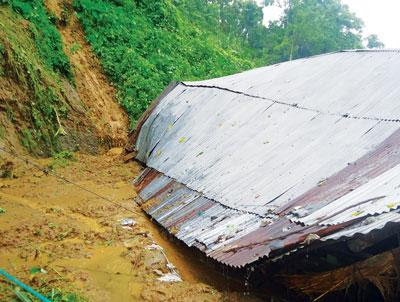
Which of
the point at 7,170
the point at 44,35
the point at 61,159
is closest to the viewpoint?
the point at 7,170

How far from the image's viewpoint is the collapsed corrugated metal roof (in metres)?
5.14

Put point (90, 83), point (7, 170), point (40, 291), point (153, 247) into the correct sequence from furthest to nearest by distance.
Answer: point (90, 83) < point (7, 170) < point (153, 247) < point (40, 291)

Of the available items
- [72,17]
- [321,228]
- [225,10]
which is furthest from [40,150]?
[225,10]

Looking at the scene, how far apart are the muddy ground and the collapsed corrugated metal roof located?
0.61m

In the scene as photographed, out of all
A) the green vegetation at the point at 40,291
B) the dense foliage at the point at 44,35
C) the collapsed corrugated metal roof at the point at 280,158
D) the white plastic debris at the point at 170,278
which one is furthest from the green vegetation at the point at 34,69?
the white plastic debris at the point at 170,278

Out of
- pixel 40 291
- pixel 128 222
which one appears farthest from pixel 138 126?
pixel 40 291

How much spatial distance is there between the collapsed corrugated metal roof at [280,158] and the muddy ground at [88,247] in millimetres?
610

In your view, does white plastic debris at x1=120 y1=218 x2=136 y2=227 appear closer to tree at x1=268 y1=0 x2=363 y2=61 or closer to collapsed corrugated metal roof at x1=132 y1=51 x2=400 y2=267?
collapsed corrugated metal roof at x1=132 y1=51 x2=400 y2=267

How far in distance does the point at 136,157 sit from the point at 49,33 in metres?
5.17

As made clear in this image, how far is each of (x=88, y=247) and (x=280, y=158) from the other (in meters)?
3.68

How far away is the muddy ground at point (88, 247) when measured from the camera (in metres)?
6.14

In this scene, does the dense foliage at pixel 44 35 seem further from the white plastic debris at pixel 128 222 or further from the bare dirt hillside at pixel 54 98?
the white plastic debris at pixel 128 222

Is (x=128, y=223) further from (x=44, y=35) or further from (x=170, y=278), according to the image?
(x=44, y=35)

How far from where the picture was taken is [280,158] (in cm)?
726
